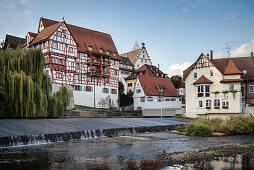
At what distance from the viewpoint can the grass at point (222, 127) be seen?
75.8 feet

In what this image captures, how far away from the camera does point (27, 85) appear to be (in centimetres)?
2766

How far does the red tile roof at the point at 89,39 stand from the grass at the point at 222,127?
128ft

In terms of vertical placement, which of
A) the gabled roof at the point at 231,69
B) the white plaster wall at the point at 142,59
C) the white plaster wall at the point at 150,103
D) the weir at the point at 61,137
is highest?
the white plaster wall at the point at 142,59

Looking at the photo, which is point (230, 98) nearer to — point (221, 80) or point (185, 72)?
point (221, 80)

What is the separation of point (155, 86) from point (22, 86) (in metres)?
41.0

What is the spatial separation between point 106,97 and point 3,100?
36.1 metres

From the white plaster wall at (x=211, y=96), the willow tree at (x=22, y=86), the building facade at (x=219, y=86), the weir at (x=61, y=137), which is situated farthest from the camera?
the building facade at (x=219, y=86)

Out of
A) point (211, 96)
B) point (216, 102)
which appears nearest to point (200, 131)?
point (216, 102)

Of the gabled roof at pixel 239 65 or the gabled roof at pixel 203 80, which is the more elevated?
the gabled roof at pixel 239 65

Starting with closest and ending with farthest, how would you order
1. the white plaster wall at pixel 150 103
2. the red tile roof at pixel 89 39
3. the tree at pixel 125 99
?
the red tile roof at pixel 89 39, the white plaster wall at pixel 150 103, the tree at pixel 125 99

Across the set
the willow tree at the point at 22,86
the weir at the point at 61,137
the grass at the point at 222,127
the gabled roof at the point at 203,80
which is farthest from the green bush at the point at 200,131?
the gabled roof at the point at 203,80

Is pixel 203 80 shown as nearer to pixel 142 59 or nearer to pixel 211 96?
pixel 211 96

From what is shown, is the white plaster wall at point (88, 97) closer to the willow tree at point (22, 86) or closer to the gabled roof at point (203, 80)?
the gabled roof at point (203, 80)

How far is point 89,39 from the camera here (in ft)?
213
